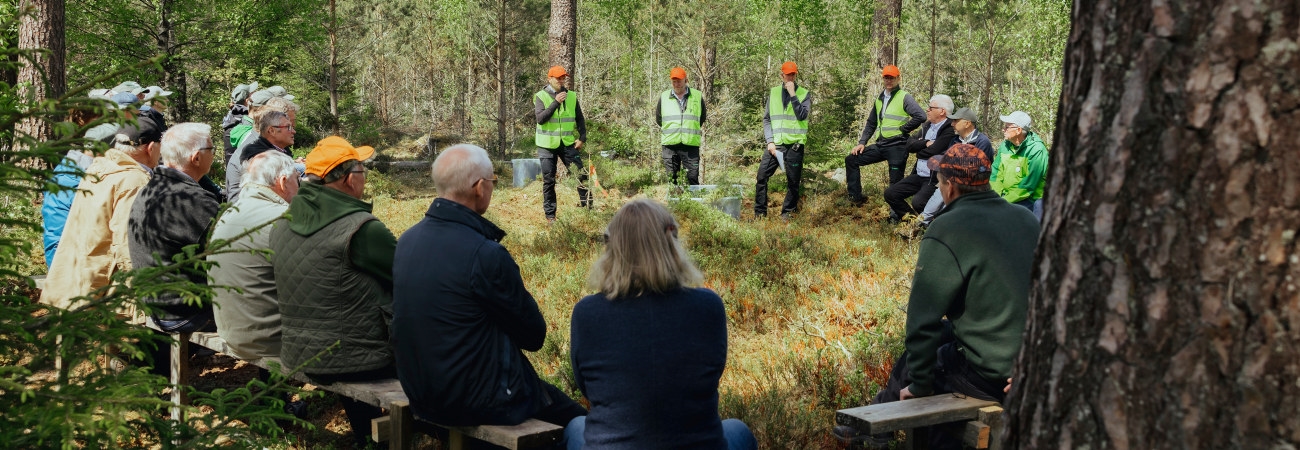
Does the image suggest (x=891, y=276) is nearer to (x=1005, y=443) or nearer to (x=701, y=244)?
(x=701, y=244)

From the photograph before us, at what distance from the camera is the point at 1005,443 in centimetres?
198

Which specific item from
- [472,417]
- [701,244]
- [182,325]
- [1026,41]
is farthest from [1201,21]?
[1026,41]

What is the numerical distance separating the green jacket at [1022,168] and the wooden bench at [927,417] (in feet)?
15.2

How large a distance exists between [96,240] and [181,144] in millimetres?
791

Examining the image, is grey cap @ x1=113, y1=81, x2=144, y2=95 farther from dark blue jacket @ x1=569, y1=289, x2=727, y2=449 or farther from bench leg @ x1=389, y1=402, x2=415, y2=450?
dark blue jacket @ x1=569, y1=289, x2=727, y2=449

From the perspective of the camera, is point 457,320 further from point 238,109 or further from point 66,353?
point 238,109

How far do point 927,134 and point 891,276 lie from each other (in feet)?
9.66

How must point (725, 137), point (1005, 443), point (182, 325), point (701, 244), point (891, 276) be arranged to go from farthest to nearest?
1. point (725, 137)
2. point (701, 244)
3. point (891, 276)
4. point (182, 325)
5. point (1005, 443)

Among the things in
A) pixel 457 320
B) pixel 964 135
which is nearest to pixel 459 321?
pixel 457 320

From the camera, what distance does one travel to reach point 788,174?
10.4 metres

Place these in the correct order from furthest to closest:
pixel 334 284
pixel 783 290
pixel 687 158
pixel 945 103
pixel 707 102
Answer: pixel 707 102
pixel 687 158
pixel 945 103
pixel 783 290
pixel 334 284

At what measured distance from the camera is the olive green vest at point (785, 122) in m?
10.3

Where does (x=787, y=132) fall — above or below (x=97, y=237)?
above

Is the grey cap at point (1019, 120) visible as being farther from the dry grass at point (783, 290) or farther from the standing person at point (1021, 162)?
the dry grass at point (783, 290)
